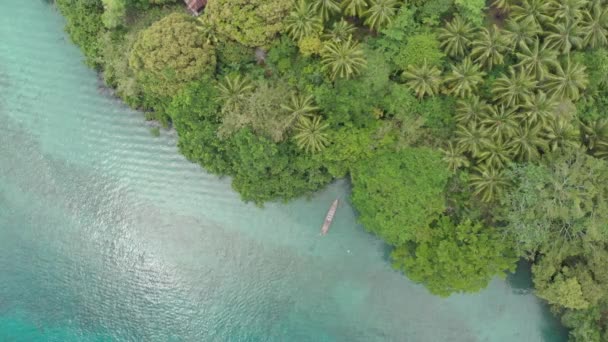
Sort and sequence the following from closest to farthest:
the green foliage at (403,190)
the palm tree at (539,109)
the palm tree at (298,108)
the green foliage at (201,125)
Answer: the palm tree at (539,109)
the green foliage at (403,190)
the palm tree at (298,108)
the green foliage at (201,125)

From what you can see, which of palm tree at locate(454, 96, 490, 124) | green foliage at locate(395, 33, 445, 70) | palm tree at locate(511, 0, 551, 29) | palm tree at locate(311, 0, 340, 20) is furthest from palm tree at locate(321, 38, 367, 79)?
palm tree at locate(511, 0, 551, 29)

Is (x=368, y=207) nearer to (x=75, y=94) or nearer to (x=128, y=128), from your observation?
(x=128, y=128)

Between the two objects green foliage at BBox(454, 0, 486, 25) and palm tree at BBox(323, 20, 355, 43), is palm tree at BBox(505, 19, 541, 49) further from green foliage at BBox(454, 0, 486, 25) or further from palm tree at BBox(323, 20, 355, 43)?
palm tree at BBox(323, 20, 355, 43)

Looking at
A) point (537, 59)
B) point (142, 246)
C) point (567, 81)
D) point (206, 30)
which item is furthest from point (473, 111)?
point (142, 246)

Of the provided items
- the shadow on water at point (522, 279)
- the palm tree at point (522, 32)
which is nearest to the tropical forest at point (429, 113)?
the palm tree at point (522, 32)

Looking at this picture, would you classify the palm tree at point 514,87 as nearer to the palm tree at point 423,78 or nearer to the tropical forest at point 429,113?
the tropical forest at point 429,113

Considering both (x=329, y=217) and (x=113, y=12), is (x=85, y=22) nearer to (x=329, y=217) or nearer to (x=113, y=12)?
(x=113, y=12)
